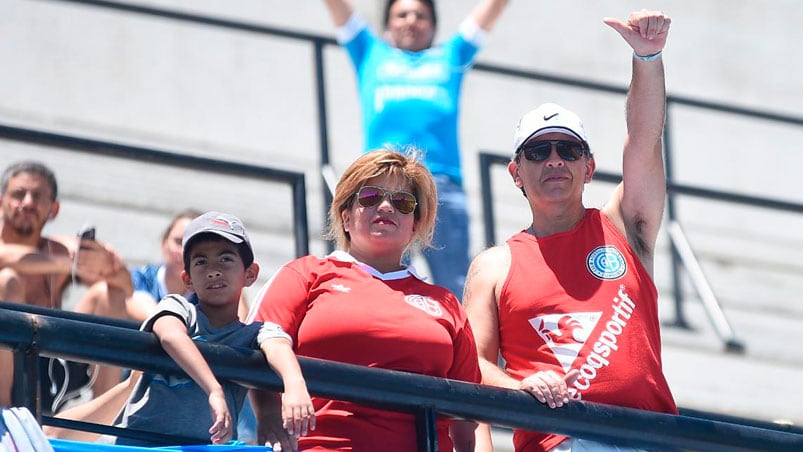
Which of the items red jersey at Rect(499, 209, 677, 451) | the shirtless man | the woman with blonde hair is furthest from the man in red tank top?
the shirtless man

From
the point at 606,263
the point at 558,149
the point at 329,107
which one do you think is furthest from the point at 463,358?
the point at 329,107

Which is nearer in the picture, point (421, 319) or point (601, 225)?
point (421, 319)

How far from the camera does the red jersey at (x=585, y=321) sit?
4527mm

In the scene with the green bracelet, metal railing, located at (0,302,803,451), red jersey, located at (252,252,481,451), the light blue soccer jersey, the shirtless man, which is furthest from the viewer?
the light blue soccer jersey

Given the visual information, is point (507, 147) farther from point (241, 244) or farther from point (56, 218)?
point (241, 244)

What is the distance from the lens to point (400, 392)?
13.5 ft

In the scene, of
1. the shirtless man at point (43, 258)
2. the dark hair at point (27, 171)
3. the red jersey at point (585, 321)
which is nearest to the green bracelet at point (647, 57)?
the red jersey at point (585, 321)

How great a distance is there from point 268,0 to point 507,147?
1.86m

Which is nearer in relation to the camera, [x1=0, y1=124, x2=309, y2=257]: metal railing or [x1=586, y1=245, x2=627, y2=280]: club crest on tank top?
[x1=586, y1=245, x2=627, y2=280]: club crest on tank top

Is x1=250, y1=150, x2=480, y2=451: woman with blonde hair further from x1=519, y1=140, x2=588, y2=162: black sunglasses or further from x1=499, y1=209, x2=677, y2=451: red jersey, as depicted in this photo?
x1=519, y1=140, x2=588, y2=162: black sunglasses

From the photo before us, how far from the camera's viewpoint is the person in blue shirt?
21.8 feet

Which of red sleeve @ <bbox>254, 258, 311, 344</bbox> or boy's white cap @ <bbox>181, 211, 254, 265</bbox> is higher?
boy's white cap @ <bbox>181, 211, 254, 265</bbox>

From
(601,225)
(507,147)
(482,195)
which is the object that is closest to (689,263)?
(482,195)

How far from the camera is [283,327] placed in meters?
4.30
